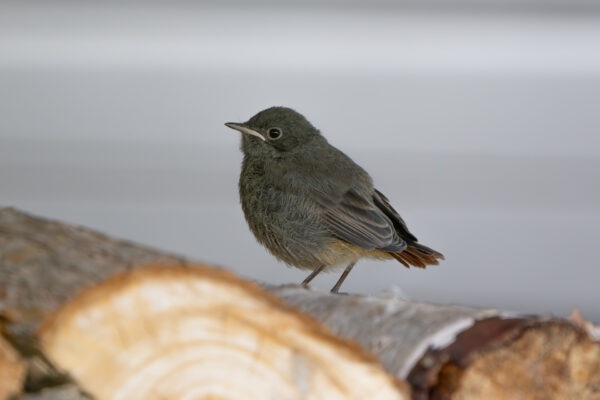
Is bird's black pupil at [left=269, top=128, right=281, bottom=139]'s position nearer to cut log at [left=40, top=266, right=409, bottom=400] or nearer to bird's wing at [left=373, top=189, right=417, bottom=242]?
bird's wing at [left=373, top=189, right=417, bottom=242]

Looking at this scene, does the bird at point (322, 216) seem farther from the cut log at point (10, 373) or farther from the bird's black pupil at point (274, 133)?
the cut log at point (10, 373)

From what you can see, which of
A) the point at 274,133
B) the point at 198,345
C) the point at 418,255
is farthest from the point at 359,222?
the point at 198,345

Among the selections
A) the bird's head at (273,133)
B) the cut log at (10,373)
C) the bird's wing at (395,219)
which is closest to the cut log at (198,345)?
the cut log at (10,373)

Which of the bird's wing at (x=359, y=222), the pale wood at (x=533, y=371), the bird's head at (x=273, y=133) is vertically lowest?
the pale wood at (x=533, y=371)

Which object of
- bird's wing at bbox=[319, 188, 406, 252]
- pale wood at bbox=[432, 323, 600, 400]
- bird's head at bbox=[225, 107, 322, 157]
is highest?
bird's head at bbox=[225, 107, 322, 157]

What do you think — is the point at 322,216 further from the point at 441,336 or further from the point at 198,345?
the point at 198,345

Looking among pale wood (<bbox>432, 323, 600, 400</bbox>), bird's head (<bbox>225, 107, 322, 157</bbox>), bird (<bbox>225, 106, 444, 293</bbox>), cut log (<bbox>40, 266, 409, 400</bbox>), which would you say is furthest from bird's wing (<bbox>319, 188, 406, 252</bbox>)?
cut log (<bbox>40, 266, 409, 400</bbox>)

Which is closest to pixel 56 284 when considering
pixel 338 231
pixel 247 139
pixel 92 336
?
pixel 92 336

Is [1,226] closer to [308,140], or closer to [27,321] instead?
[27,321]
